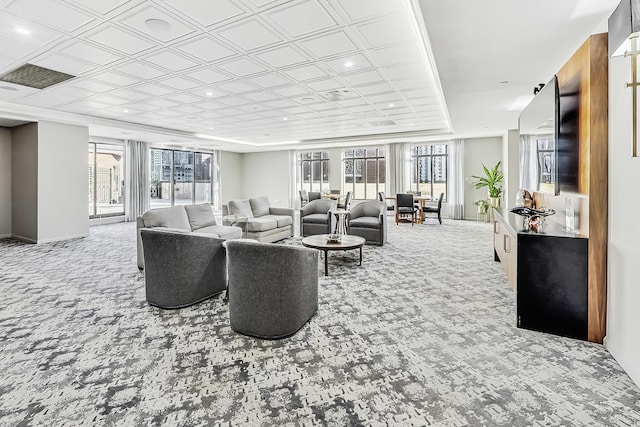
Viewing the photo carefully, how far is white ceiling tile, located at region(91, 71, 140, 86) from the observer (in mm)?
4523

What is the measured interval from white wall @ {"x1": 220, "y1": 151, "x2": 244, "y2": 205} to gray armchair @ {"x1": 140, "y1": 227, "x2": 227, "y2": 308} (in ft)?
34.0

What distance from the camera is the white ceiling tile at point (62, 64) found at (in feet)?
12.9

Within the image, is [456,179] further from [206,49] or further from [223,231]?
[206,49]

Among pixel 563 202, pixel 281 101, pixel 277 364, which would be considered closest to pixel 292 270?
pixel 277 364

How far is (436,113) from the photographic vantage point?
7.30 meters

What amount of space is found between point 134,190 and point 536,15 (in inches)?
440

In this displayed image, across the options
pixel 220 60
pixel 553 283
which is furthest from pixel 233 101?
pixel 553 283

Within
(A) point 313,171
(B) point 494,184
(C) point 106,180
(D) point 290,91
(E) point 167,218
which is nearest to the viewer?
(E) point 167,218

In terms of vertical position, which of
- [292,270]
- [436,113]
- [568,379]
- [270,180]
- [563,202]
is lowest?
[568,379]

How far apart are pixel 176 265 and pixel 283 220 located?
376 cm

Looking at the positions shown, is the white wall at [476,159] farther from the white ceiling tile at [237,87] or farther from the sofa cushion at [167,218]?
the sofa cushion at [167,218]

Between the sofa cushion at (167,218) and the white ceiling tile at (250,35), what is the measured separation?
7.86 ft

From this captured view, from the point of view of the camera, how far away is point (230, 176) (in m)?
14.2

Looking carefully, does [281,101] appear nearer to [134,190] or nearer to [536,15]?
[536,15]
